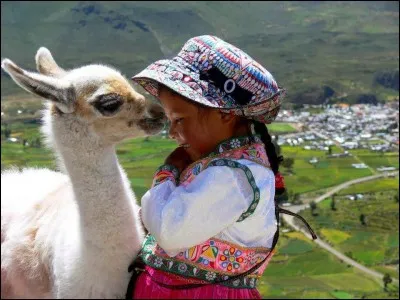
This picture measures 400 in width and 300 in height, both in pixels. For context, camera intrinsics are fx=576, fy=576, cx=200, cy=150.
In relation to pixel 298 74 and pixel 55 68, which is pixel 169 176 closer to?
pixel 55 68

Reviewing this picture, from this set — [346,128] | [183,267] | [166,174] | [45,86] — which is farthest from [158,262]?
[346,128]

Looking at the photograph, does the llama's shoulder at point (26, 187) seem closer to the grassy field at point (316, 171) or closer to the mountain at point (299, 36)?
the grassy field at point (316, 171)

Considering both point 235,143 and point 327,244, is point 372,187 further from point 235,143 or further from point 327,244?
point 235,143

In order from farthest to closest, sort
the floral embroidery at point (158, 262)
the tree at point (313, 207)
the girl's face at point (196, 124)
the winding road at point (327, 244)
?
the tree at point (313, 207)
the winding road at point (327, 244)
the floral embroidery at point (158, 262)
the girl's face at point (196, 124)

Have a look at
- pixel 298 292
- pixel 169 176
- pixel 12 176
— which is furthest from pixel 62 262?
pixel 298 292

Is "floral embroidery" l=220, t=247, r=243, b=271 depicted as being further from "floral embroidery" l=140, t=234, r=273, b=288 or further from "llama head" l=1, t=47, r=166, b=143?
"llama head" l=1, t=47, r=166, b=143

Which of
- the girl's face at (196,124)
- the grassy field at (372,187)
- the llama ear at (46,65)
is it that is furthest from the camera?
the grassy field at (372,187)

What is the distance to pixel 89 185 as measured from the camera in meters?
2.87

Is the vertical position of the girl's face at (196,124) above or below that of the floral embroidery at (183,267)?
above

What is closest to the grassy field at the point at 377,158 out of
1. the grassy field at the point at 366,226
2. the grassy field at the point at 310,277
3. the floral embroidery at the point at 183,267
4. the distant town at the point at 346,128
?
the distant town at the point at 346,128

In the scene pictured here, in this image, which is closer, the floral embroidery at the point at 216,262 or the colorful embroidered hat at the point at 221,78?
the colorful embroidered hat at the point at 221,78

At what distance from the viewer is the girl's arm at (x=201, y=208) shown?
2295mm

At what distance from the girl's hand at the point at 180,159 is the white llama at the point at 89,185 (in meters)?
0.37

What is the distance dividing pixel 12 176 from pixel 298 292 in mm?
32211
